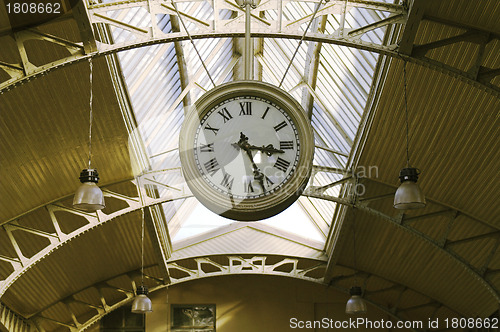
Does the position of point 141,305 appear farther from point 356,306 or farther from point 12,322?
point 356,306

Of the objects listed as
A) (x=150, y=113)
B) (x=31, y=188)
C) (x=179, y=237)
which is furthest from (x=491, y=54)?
(x=179, y=237)

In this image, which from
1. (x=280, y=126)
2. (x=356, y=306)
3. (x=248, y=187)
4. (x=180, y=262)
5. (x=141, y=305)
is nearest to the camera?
(x=248, y=187)

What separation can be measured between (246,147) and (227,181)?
1.24 ft

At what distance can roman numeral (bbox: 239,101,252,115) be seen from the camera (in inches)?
279

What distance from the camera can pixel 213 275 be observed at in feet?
78.5

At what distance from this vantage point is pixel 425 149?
49.2 ft

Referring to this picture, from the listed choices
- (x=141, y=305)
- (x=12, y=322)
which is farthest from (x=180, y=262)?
(x=141, y=305)

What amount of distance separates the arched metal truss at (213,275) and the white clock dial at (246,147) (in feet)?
56.0

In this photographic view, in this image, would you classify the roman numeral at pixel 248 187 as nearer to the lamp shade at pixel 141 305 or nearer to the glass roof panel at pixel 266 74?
the glass roof panel at pixel 266 74

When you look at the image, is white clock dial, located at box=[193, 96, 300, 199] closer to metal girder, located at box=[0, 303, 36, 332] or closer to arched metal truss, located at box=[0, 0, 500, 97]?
arched metal truss, located at box=[0, 0, 500, 97]

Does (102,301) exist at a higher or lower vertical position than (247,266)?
lower

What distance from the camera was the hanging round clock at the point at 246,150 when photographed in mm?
6773

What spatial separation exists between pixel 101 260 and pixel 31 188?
6672 mm

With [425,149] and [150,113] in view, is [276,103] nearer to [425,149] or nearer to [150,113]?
[425,149]
